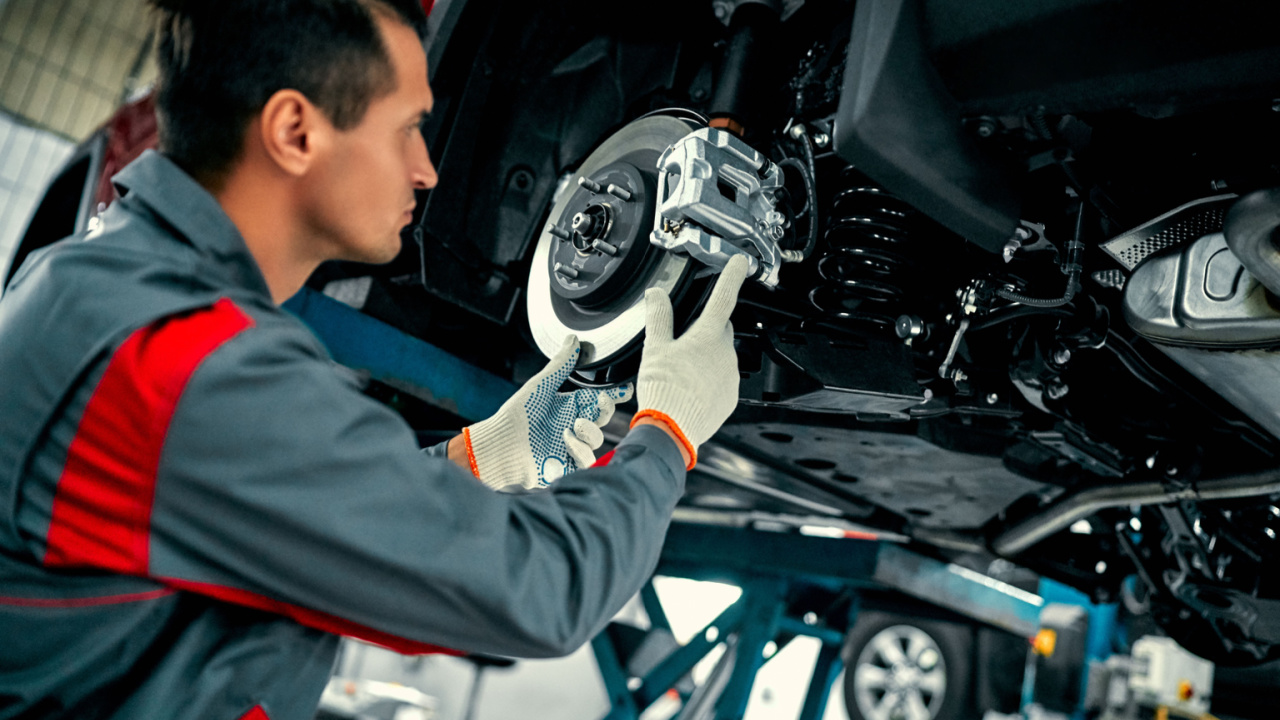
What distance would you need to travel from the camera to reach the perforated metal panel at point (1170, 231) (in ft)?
3.49

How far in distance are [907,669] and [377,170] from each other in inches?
118

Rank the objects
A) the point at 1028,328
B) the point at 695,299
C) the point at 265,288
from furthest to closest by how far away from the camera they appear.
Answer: the point at 1028,328 < the point at 695,299 < the point at 265,288

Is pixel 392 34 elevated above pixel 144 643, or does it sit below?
above

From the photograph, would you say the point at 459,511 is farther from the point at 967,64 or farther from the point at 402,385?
the point at 402,385

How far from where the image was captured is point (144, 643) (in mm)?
691

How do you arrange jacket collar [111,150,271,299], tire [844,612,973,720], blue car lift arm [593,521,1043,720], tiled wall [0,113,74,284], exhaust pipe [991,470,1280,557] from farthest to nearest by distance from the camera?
tiled wall [0,113,74,284]
tire [844,612,973,720]
blue car lift arm [593,521,1043,720]
exhaust pipe [991,470,1280,557]
jacket collar [111,150,271,299]

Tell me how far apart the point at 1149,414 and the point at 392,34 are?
1358 mm

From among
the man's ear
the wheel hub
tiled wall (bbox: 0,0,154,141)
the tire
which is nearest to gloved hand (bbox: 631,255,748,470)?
the wheel hub

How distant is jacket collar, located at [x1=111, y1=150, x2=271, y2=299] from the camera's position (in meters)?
0.75

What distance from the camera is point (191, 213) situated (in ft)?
2.47

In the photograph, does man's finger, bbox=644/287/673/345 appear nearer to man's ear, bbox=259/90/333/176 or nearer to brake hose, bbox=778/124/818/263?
brake hose, bbox=778/124/818/263

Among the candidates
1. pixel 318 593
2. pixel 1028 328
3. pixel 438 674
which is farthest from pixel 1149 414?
Answer: pixel 438 674

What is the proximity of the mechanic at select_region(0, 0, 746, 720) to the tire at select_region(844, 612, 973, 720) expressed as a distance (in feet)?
8.78

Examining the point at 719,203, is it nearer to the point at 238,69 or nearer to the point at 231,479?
the point at 238,69
